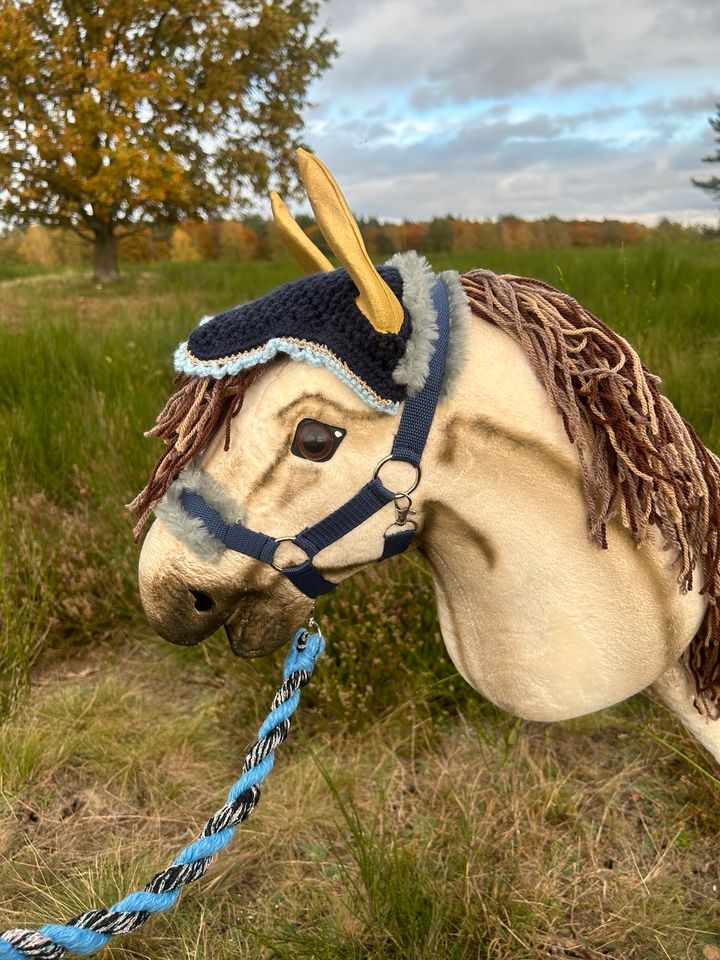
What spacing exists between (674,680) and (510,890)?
2.03ft

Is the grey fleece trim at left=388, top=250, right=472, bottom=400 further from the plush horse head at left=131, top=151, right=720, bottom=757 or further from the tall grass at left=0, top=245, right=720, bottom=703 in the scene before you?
the tall grass at left=0, top=245, right=720, bottom=703

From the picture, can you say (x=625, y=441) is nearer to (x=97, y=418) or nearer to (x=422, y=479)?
(x=422, y=479)

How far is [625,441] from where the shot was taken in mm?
931

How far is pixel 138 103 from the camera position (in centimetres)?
1047

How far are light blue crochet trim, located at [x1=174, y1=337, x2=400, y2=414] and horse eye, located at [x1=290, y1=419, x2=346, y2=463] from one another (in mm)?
66

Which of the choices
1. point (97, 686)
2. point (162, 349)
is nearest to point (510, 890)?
point (97, 686)

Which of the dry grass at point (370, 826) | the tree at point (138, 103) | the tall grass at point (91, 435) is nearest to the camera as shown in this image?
the dry grass at point (370, 826)

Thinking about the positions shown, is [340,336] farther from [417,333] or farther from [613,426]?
[613,426]

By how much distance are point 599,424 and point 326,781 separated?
121 cm

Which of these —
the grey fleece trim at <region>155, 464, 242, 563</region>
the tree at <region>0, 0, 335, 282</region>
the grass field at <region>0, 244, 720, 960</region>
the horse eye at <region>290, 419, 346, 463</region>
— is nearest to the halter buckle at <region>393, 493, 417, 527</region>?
the horse eye at <region>290, 419, 346, 463</region>

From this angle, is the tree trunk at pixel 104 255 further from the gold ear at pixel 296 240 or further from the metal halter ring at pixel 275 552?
the metal halter ring at pixel 275 552

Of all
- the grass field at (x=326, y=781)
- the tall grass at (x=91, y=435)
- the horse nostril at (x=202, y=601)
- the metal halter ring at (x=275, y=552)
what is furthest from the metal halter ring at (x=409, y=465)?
the tall grass at (x=91, y=435)

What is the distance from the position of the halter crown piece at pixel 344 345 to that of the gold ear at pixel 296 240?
21 millimetres

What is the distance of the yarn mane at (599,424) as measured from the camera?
924mm
